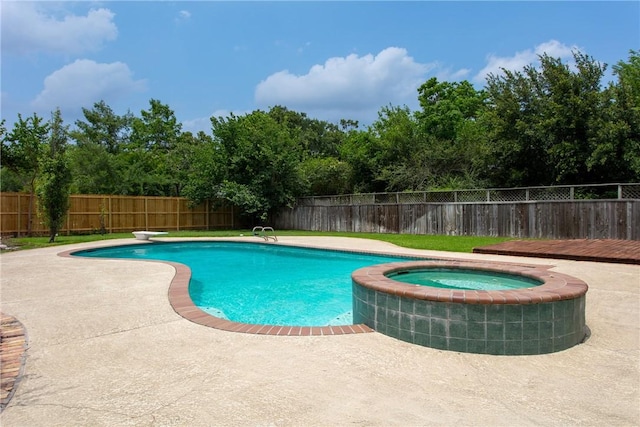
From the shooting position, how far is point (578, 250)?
9469 millimetres

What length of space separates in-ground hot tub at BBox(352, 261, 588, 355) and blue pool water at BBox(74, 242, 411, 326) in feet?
6.24

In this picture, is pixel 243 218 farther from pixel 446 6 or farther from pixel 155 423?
pixel 155 423

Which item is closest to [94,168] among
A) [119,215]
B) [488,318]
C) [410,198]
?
[119,215]

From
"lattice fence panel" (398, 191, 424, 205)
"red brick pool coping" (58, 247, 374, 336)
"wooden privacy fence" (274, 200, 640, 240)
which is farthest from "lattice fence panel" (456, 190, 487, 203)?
"red brick pool coping" (58, 247, 374, 336)

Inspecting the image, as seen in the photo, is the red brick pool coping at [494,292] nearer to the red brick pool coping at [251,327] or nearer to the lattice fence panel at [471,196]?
the red brick pool coping at [251,327]

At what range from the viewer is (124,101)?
112 feet

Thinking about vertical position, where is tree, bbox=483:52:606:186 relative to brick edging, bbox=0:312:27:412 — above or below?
above

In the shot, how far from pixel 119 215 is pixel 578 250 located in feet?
63.5

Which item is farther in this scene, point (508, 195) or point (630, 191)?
point (508, 195)

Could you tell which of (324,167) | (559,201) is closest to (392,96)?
(324,167)

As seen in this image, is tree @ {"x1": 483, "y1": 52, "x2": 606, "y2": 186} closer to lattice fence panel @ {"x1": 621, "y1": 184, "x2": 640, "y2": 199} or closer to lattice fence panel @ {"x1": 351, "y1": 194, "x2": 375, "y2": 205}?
lattice fence panel @ {"x1": 621, "y1": 184, "x2": 640, "y2": 199}

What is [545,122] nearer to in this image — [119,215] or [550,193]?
[550,193]

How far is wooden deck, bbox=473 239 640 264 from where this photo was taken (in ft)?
27.6

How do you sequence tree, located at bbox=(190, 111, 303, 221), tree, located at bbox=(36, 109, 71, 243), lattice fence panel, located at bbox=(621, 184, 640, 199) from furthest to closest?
tree, located at bbox=(190, 111, 303, 221) → tree, located at bbox=(36, 109, 71, 243) → lattice fence panel, located at bbox=(621, 184, 640, 199)
